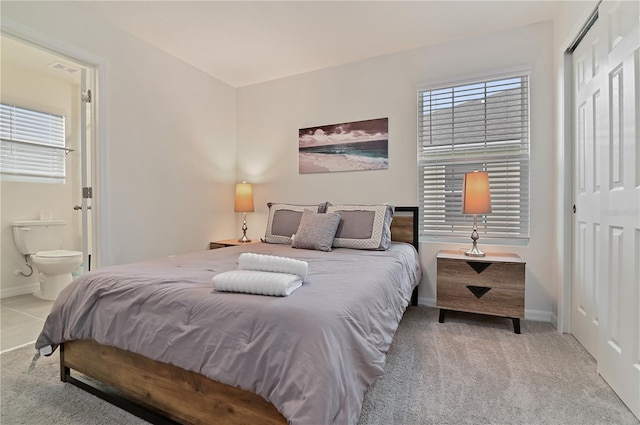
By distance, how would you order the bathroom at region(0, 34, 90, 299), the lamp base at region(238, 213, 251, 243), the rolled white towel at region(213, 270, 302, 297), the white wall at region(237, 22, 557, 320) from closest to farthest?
the rolled white towel at region(213, 270, 302, 297), the white wall at region(237, 22, 557, 320), the bathroom at region(0, 34, 90, 299), the lamp base at region(238, 213, 251, 243)

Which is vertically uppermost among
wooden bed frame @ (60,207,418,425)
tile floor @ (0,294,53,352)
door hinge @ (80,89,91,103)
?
door hinge @ (80,89,91,103)

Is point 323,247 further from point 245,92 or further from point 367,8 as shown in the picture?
point 245,92

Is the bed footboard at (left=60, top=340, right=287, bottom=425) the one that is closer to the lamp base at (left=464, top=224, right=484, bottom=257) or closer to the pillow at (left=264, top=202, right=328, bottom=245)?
the pillow at (left=264, top=202, right=328, bottom=245)

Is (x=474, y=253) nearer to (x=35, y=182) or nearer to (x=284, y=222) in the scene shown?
(x=284, y=222)

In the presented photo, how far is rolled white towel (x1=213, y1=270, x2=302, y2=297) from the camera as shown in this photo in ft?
4.03

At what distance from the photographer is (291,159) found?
12.0 feet

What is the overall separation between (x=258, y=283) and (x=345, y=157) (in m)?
2.36

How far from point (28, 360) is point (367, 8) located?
3.43 m

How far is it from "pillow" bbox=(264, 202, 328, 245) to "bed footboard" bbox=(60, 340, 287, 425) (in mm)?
1689

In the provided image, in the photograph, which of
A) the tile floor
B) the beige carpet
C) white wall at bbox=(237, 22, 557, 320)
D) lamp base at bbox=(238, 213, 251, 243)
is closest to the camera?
the beige carpet

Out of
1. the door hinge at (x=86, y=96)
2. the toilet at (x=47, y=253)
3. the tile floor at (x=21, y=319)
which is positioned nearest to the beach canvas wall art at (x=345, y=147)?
the door hinge at (x=86, y=96)

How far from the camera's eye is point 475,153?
9.32 ft

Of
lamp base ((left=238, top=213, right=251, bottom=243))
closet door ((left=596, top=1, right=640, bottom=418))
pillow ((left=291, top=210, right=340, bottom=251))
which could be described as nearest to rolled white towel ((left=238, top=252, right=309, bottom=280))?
pillow ((left=291, top=210, right=340, bottom=251))

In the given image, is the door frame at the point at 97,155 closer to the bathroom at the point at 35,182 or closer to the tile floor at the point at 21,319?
the tile floor at the point at 21,319
